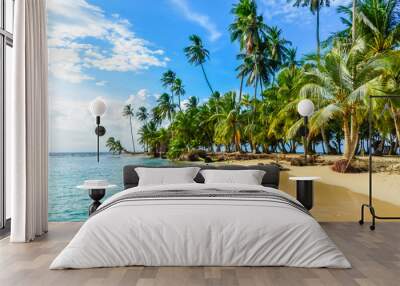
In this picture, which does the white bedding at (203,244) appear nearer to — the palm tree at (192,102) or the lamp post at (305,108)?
the lamp post at (305,108)

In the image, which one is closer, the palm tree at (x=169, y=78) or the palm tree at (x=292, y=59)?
the palm tree at (x=292, y=59)

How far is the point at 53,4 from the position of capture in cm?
643

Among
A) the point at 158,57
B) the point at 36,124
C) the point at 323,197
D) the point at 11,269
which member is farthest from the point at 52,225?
the point at 323,197

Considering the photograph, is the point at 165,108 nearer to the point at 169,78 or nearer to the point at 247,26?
the point at 169,78

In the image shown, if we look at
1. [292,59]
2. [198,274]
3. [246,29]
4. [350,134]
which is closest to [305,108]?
[350,134]

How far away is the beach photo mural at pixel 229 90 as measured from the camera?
19.1ft

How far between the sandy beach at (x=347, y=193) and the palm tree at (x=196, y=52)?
7.62 feet

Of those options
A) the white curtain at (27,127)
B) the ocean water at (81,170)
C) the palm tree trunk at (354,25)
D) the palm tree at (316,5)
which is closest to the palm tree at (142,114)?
the ocean water at (81,170)

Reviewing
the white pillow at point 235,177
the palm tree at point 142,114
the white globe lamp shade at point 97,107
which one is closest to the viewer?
the white pillow at point 235,177

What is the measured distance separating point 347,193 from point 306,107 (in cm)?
141

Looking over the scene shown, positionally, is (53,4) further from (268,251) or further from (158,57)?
(268,251)

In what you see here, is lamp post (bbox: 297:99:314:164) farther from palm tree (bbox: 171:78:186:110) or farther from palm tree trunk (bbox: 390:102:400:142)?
palm tree (bbox: 171:78:186:110)

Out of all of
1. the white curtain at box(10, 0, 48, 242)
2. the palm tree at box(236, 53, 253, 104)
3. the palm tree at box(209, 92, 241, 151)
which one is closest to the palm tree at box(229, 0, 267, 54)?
the palm tree at box(236, 53, 253, 104)

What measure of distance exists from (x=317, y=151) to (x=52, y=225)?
3.89 meters
